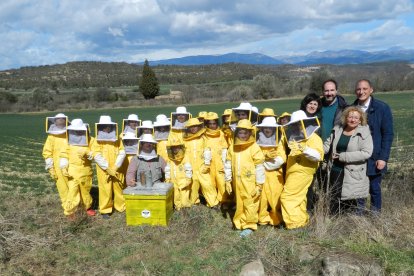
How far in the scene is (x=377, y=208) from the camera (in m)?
6.21

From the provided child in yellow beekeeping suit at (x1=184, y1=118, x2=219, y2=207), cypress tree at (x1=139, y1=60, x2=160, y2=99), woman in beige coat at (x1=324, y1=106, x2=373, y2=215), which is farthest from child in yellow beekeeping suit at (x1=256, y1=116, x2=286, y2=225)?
cypress tree at (x1=139, y1=60, x2=160, y2=99)

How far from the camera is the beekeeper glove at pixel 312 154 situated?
5793 mm

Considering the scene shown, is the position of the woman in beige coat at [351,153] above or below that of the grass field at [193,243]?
above

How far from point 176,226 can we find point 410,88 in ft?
207

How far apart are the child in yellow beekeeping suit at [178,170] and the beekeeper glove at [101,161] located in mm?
1255

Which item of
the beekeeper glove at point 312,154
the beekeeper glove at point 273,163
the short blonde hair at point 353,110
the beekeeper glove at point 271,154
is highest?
the short blonde hair at point 353,110

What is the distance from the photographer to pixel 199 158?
24.5ft

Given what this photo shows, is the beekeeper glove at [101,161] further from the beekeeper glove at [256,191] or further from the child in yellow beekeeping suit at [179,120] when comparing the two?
the beekeeper glove at [256,191]

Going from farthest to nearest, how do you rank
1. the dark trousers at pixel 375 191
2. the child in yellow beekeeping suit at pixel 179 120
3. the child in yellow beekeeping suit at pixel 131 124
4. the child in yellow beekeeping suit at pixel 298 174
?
the child in yellow beekeeping suit at pixel 131 124 < the child in yellow beekeeping suit at pixel 179 120 < the dark trousers at pixel 375 191 < the child in yellow beekeeping suit at pixel 298 174

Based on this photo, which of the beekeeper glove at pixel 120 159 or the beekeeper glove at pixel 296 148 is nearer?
the beekeeper glove at pixel 296 148

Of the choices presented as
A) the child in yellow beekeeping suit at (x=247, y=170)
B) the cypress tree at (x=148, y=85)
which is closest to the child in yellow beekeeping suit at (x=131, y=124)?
the child in yellow beekeeping suit at (x=247, y=170)

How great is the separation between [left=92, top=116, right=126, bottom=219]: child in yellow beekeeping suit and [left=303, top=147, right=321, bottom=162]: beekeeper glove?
3.72 m

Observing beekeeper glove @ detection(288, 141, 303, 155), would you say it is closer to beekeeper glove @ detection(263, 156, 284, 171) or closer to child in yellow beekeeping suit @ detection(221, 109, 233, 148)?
beekeeper glove @ detection(263, 156, 284, 171)

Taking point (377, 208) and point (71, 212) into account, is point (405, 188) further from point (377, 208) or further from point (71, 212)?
point (71, 212)
